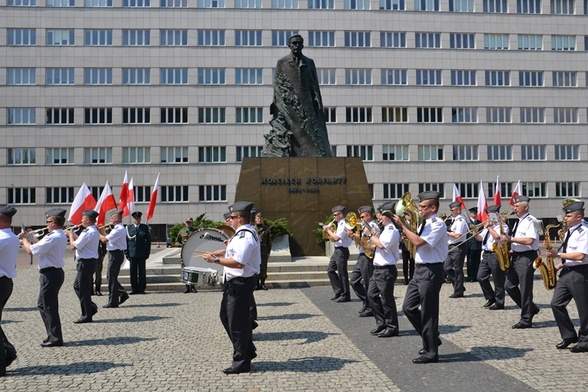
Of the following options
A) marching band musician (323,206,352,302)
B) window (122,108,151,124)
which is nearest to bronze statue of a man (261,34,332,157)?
marching band musician (323,206,352,302)

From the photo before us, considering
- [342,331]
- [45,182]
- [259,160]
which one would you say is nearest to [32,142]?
[45,182]

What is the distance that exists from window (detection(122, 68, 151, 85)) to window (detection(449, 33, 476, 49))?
2806 cm

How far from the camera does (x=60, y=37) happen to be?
5462 centimetres

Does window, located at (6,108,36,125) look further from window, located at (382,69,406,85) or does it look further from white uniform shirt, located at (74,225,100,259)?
white uniform shirt, located at (74,225,100,259)

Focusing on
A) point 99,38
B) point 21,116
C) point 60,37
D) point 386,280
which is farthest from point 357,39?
point 386,280

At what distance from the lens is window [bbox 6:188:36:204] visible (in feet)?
177

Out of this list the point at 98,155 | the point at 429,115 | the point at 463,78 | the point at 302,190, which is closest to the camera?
the point at 302,190

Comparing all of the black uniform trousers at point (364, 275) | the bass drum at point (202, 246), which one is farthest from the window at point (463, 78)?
the bass drum at point (202, 246)

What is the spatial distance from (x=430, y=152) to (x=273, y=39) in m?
17.7

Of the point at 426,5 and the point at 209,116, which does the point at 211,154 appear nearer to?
the point at 209,116

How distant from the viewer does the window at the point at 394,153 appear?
56344 mm

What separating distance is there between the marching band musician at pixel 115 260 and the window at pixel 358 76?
44.3m

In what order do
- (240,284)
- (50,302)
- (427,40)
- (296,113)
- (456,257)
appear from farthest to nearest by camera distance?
(427,40), (296,113), (456,257), (50,302), (240,284)

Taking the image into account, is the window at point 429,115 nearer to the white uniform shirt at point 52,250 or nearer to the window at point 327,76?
the window at point 327,76
